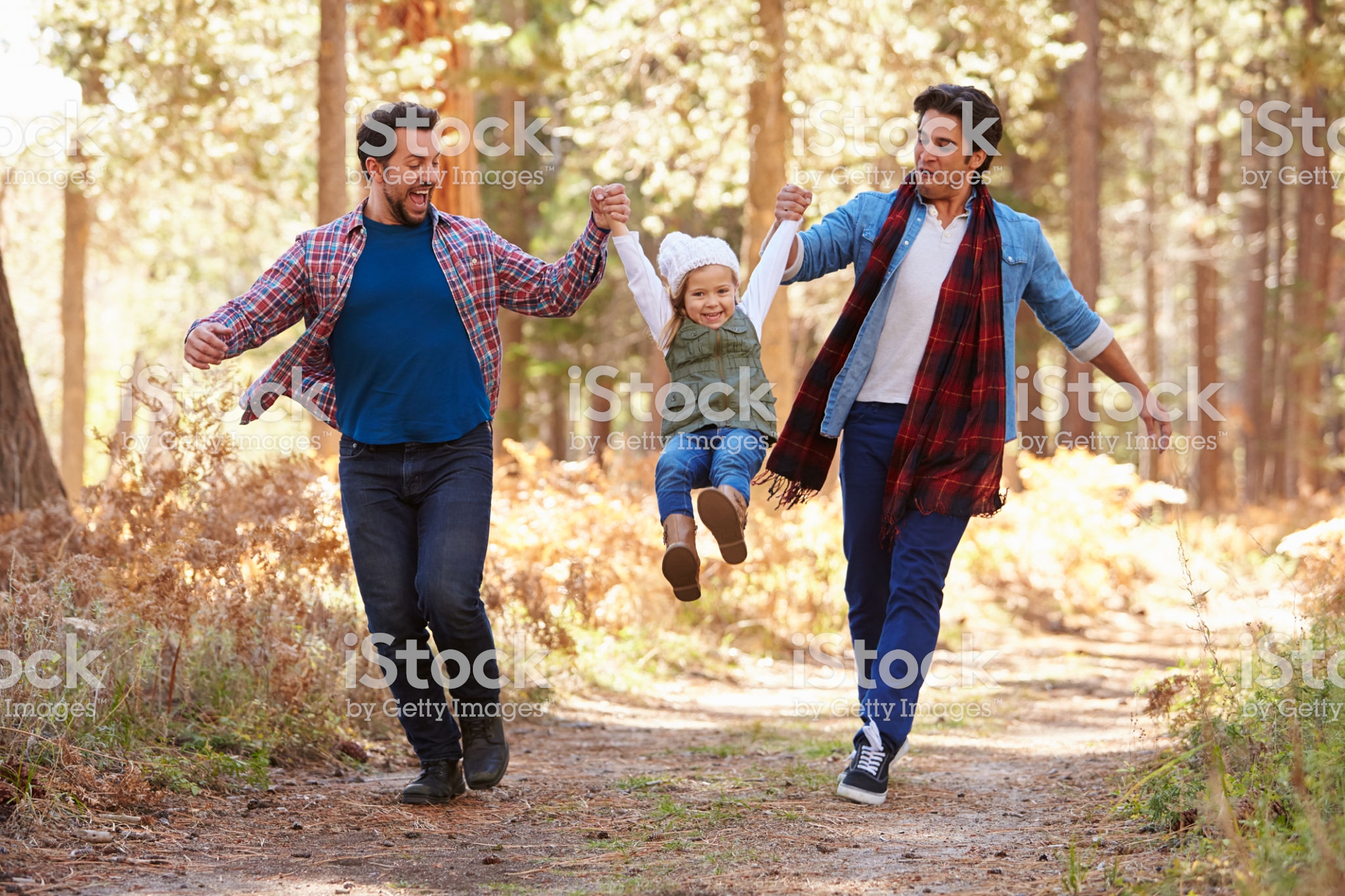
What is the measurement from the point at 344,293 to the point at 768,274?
155 cm

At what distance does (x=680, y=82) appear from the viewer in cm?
1285

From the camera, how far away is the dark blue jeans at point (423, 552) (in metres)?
4.29

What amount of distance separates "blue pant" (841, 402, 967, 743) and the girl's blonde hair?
2.22 feet

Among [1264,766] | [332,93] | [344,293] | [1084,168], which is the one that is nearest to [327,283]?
[344,293]

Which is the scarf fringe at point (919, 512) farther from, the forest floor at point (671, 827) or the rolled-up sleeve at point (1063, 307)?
the forest floor at point (671, 827)

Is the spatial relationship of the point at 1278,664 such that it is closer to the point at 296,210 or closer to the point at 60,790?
the point at 60,790

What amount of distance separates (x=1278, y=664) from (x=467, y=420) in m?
3.19

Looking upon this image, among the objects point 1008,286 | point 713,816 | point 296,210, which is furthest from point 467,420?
point 296,210

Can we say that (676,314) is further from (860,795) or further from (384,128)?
(860,795)

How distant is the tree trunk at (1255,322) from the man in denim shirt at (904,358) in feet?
65.7

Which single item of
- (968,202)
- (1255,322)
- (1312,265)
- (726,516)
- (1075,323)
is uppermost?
(1312,265)

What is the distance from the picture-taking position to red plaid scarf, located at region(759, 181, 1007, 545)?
4.57 metres

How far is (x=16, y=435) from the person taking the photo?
25.0ft

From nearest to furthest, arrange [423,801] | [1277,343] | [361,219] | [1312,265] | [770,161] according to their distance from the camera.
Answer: [361,219] < [423,801] < [770,161] < [1312,265] < [1277,343]
